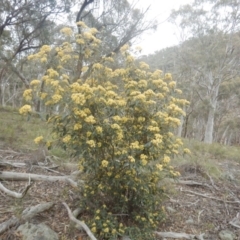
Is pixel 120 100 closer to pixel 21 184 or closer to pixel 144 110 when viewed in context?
pixel 144 110

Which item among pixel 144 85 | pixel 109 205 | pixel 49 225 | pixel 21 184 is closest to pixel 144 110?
pixel 144 85

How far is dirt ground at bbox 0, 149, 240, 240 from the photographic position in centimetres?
345

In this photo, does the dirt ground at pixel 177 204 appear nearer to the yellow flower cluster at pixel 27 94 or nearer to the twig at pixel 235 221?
the twig at pixel 235 221

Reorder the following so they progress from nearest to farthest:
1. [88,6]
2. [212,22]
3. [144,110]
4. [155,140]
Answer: [155,140] < [144,110] < [88,6] < [212,22]

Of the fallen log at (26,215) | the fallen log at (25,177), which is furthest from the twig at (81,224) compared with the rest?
the fallen log at (25,177)

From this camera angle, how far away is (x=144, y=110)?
3055 millimetres

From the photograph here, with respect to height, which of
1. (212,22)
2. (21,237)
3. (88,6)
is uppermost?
(212,22)

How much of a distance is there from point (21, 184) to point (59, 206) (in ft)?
3.03

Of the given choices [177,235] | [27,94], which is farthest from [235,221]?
[27,94]

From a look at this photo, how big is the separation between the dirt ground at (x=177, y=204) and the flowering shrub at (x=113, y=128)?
15.4 inches

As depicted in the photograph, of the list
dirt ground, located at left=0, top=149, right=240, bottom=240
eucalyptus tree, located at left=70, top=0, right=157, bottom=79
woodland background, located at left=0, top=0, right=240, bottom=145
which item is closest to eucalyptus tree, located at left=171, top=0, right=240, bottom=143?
woodland background, located at left=0, top=0, right=240, bottom=145

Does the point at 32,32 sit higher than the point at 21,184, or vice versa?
the point at 32,32

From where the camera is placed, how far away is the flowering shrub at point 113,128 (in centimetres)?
287

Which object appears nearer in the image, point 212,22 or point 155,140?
point 155,140
